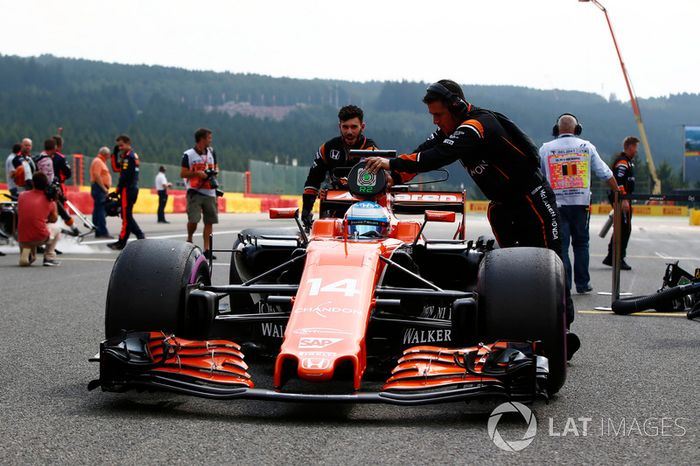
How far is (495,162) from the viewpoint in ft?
20.7

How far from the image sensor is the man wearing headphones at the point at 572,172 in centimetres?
1036

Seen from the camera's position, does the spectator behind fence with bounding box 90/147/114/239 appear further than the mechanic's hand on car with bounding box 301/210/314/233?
Yes

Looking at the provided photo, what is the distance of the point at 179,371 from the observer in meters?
4.79

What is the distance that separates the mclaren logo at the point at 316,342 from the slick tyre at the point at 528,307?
2.54 feet

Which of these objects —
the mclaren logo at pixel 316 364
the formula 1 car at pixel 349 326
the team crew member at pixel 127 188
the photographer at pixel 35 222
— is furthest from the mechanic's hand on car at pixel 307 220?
the team crew member at pixel 127 188

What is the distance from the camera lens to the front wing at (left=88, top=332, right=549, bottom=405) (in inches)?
176

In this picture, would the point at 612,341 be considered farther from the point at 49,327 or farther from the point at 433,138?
the point at 49,327

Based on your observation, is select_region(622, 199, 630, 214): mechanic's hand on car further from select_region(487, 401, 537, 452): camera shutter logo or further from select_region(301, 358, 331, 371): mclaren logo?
select_region(301, 358, 331, 371): mclaren logo

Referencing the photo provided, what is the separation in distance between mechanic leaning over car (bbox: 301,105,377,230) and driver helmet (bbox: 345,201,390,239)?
6.36ft

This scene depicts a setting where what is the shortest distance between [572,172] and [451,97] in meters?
4.51

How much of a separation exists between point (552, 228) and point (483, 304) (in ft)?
5.82

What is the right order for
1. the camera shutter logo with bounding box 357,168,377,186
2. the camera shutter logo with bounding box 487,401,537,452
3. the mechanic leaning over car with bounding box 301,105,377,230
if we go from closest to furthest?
the camera shutter logo with bounding box 487,401,537,452
the camera shutter logo with bounding box 357,168,377,186
the mechanic leaning over car with bounding box 301,105,377,230

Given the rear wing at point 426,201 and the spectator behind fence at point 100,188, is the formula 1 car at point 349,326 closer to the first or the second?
the rear wing at point 426,201

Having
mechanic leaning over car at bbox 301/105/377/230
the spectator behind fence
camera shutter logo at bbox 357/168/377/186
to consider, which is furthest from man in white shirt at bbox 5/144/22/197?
camera shutter logo at bbox 357/168/377/186
